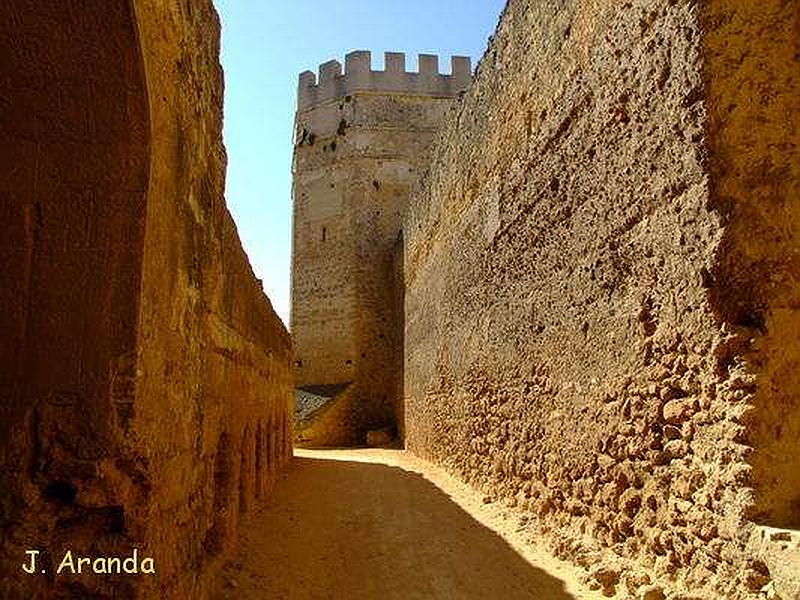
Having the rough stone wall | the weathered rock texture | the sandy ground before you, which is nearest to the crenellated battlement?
the rough stone wall

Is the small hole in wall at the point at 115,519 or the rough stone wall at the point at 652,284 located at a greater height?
the rough stone wall at the point at 652,284

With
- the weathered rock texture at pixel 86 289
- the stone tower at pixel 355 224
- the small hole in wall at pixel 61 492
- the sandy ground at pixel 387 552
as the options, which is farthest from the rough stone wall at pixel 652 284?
the stone tower at pixel 355 224

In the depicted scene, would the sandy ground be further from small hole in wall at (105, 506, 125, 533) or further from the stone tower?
the stone tower

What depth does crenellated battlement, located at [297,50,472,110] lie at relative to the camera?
2244 centimetres

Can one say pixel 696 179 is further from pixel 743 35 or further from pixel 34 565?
pixel 34 565

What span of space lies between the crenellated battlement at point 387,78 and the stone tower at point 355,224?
37mm

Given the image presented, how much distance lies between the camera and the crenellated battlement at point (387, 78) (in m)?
22.4

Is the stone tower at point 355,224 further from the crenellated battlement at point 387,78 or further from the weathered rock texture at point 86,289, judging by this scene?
the weathered rock texture at point 86,289

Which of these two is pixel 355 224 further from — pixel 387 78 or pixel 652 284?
pixel 652 284

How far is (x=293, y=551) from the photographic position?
5.19 m

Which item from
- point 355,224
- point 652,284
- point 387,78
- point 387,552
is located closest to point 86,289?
point 652,284

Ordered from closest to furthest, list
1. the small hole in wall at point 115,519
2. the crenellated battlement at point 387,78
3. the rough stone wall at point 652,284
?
the small hole in wall at point 115,519 → the rough stone wall at point 652,284 → the crenellated battlement at point 387,78

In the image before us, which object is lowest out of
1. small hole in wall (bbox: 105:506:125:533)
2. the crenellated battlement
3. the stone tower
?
small hole in wall (bbox: 105:506:125:533)

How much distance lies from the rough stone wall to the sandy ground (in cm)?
36
